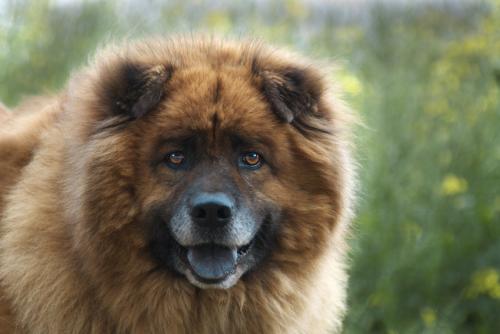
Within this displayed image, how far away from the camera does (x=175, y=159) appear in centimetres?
434

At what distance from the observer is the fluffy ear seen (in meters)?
4.48

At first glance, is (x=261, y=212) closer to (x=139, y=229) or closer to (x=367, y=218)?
(x=139, y=229)

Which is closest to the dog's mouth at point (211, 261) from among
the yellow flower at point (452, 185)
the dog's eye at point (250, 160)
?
the dog's eye at point (250, 160)

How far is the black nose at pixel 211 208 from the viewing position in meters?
4.18

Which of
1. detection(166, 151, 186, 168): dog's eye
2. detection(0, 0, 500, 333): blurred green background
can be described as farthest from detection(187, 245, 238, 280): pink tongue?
detection(0, 0, 500, 333): blurred green background

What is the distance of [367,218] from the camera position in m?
7.64

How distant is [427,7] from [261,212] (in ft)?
29.6

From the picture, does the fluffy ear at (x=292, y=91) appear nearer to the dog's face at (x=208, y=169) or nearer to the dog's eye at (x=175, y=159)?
the dog's face at (x=208, y=169)

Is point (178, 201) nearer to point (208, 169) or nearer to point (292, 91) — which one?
point (208, 169)

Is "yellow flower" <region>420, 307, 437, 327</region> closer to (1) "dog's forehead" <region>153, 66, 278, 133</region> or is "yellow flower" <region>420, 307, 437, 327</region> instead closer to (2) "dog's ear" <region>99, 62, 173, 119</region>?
(1) "dog's forehead" <region>153, 66, 278, 133</region>

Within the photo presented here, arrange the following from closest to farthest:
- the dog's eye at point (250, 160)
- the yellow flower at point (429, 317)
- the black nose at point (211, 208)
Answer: the black nose at point (211, 208)
the dog's eye at point (250, 160)
the yellow flower at point (429, 317)

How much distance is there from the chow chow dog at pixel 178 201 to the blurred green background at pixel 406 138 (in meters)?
1.76

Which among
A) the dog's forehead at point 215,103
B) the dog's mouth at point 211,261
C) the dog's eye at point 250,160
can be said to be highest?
the dog's forehead at point 215,103

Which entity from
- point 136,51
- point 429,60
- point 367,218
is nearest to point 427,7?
point 429,60
